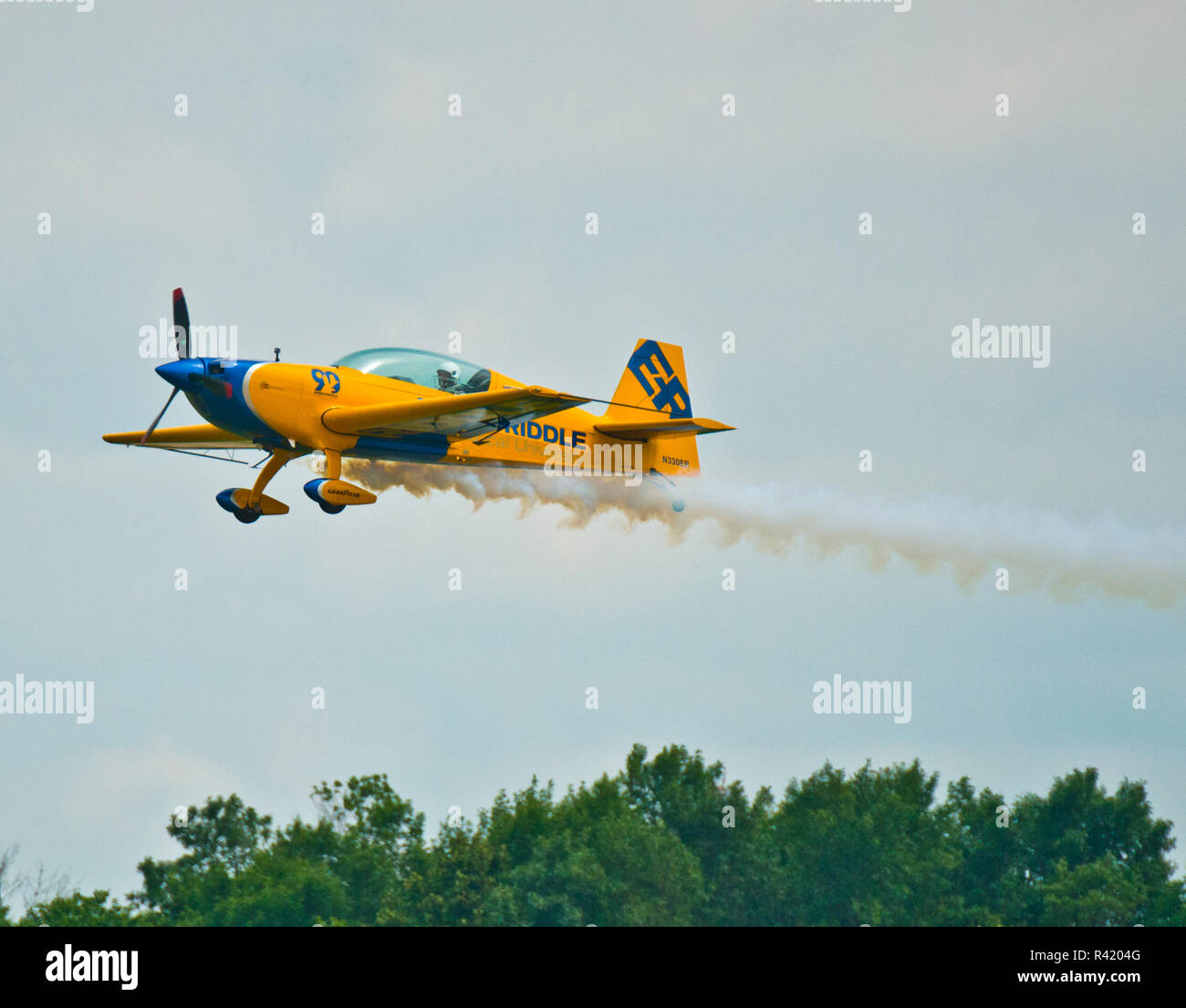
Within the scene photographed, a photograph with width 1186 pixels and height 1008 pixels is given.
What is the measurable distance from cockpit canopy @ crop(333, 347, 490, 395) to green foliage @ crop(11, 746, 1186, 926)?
34.8 metres

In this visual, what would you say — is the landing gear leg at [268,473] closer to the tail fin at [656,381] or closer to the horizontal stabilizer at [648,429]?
the horizontal stabilizer at [648,429]

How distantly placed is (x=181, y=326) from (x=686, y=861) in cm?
4183

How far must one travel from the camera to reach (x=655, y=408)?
3619cm

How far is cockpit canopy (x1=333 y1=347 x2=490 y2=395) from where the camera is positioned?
2992 cm

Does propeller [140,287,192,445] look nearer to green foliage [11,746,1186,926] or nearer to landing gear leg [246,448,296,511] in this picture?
landing gear leg [246,448,296,511]

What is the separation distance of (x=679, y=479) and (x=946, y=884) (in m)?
39.1

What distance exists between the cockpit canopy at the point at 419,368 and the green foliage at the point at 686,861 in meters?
34.8

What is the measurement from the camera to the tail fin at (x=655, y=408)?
3406 centimetres

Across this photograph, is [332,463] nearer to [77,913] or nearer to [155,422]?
[155,422]

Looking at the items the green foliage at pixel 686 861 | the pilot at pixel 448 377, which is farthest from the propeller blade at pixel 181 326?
the green foliage at pixel 686 861

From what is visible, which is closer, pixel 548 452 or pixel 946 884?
pixel 548 452

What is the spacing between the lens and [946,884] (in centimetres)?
7006
